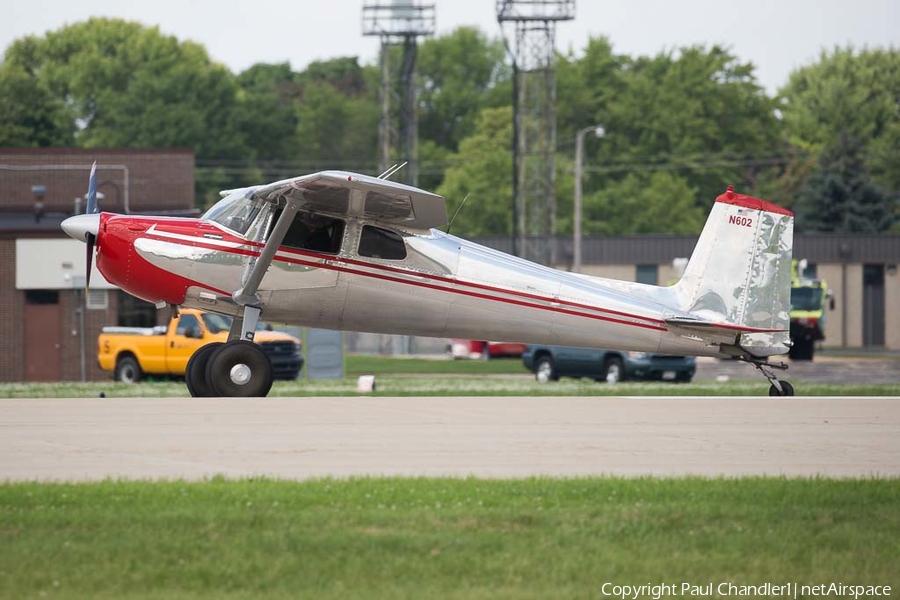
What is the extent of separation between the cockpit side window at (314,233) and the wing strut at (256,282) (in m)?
0.28

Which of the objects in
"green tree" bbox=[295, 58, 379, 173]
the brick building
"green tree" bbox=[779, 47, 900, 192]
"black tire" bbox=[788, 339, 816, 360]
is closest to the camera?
the brick building

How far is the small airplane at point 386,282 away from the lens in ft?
51.6

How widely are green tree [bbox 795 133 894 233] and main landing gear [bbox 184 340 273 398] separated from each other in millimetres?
73626

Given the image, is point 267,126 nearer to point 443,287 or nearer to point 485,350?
point 485,350

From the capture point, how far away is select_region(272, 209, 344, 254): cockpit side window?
52.2 feet

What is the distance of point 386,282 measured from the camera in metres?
16.2

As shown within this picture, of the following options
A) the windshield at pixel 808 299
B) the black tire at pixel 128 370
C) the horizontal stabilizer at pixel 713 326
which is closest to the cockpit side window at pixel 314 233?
the horizontal stabilizer at pixel 713 326

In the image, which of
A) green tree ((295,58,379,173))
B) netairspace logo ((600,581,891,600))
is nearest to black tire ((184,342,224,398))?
netairspace logo ((600,581,891,600))

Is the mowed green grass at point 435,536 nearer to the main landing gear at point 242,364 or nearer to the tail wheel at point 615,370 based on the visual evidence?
the main landing gear at point 242,364

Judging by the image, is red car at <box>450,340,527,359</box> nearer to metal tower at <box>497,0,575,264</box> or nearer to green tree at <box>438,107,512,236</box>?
metal tower at <box>497,0,575,264</box>

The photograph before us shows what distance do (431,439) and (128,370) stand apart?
70.5 feet

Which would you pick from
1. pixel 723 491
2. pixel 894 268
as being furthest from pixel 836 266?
pixel 723 491

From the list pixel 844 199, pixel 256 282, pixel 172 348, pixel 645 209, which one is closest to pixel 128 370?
pixel 172 348

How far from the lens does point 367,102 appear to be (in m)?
115
